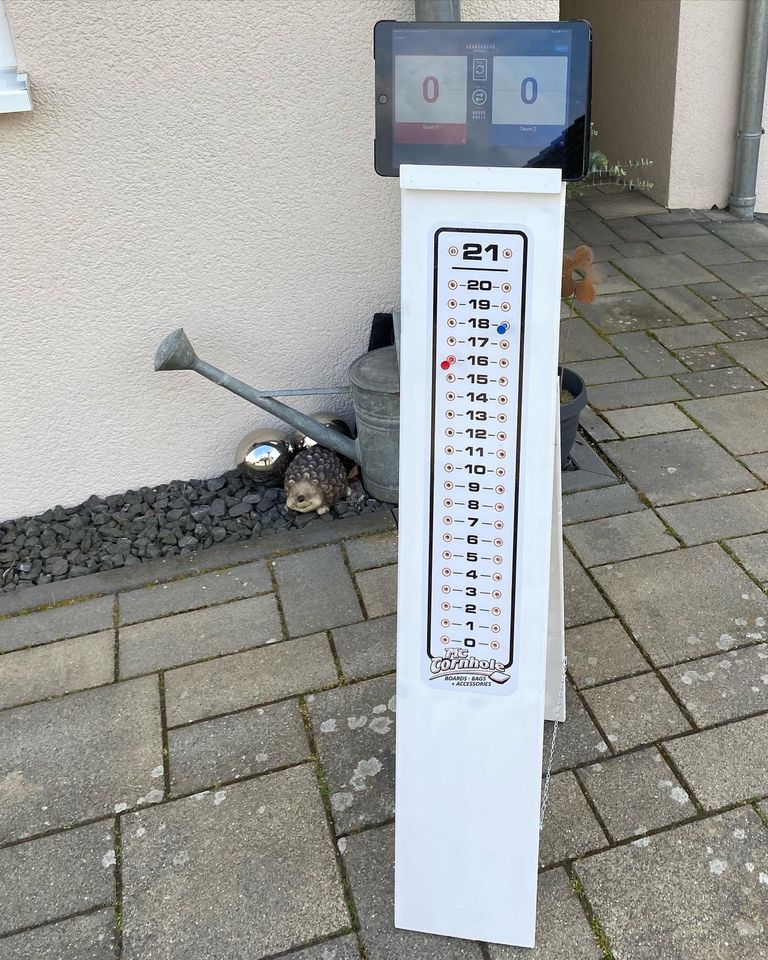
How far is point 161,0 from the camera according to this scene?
9.06 feet

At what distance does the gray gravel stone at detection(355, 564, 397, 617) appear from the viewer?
9.18ft

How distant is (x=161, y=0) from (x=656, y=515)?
7.55ft

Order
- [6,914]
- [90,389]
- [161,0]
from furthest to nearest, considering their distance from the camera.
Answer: [90,389] < [161,0] < [6,914]

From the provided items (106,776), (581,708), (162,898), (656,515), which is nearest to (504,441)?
(581,708)

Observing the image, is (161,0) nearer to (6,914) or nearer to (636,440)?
(636,440)

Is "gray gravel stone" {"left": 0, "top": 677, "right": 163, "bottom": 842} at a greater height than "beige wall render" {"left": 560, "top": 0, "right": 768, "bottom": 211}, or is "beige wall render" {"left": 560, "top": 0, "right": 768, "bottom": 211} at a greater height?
"beige wall render" {"left": 560, "top": 0, "right": 768, "bottom": 211}

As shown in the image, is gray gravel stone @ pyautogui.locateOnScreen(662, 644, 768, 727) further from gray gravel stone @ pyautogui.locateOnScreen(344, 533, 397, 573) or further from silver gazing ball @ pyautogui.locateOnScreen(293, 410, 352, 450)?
silver gazing ball @ pyautogui.locateOnScreen(293, 410, 352, 450)

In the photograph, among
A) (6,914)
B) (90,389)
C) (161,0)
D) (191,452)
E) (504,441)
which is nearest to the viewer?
(504,441)

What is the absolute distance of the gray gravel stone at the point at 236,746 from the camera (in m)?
2.27

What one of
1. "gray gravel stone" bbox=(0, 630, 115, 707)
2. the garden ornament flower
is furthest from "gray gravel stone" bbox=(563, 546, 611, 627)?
"gray gravel stone" bbox=(0, 630, 115, 707)

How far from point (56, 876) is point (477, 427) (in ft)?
4.66

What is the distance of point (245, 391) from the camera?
3.11 metres

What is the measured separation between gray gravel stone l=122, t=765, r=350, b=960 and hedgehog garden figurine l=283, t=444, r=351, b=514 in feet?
3.80

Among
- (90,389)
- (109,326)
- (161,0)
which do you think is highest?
(161,0)
